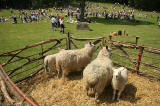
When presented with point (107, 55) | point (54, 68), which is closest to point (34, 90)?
point (54, 68)

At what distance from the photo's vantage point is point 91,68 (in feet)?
14.8

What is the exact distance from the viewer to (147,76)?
6375 mm

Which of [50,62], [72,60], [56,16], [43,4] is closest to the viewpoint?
[72,60]

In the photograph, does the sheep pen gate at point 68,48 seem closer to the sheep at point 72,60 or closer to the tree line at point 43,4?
the sheep at point 72,60

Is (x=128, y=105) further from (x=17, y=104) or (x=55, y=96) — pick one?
(x=17, y=104)

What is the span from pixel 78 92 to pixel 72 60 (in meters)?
1.60

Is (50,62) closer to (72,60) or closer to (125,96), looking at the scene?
(72,60)

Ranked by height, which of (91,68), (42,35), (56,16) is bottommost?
(91,68)

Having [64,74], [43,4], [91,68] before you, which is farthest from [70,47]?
[43,4]

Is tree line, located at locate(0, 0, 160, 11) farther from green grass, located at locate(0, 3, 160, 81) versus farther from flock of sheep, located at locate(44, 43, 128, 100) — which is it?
flock of sheep, located at locate(44, 43, 128, 100)

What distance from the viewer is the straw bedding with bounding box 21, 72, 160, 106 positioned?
187 inches

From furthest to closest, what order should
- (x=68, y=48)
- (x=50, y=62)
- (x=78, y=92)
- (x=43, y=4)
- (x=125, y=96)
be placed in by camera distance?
(x=43, y=4)
(x=68, y=48)
(x=50, y=62)
(x=78, y=92)
(x=125, y=96)

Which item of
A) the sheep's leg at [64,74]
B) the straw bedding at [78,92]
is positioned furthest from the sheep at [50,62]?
the sheep's leg at [64,74]

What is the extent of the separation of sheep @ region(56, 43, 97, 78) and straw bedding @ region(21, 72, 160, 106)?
497 millimetres
